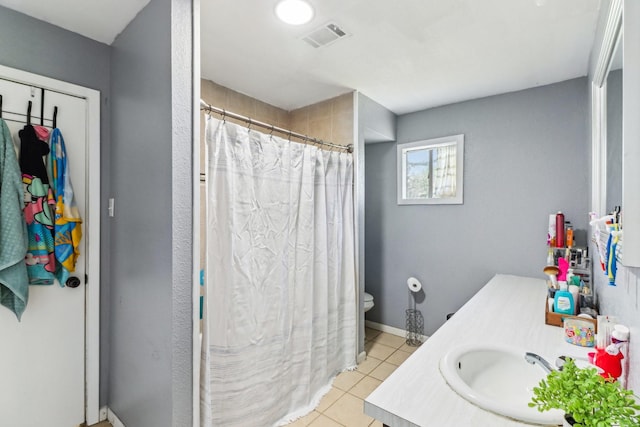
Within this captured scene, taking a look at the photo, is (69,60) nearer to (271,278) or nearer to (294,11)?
(294,11)

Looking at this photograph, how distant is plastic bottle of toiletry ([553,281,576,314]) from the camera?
1.47 meters

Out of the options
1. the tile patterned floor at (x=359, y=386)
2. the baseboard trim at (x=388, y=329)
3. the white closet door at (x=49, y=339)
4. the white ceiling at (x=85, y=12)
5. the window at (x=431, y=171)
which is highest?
the white ceiling at (x=85, y=12)

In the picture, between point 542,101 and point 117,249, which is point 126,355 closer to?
point 117,249

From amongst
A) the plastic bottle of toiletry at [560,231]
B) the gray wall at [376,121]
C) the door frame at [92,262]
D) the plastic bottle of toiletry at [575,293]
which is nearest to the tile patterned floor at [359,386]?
the door frame at [92,262]

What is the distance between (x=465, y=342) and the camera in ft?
4.11

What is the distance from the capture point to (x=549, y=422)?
778mm

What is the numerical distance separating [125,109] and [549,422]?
87.1 inches

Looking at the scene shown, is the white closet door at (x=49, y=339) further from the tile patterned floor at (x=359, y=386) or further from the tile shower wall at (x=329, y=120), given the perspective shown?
the tile shower wall at (x=329, y=120)

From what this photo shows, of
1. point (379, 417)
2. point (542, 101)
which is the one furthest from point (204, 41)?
point (542, 101)

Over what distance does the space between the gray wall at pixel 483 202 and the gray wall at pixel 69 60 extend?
2.39 metres

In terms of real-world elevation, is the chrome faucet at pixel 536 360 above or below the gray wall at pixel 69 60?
below

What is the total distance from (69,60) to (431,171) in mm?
2848

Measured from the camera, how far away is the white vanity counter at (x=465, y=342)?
828mm

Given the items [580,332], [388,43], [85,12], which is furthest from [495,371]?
[85,12]
